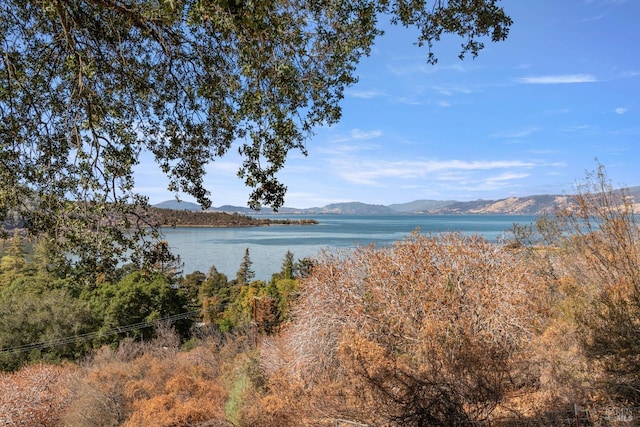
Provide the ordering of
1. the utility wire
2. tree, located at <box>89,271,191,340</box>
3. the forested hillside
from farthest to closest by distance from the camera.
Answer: tree, located at <box>89,271,191,340</box>, the utility wire, the forested hillside

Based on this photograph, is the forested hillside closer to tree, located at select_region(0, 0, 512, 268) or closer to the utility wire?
tree, located at select_region(0, 0, 512, 268)

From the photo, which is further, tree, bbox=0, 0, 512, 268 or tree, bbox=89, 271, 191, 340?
tree, bbox=89, 271, 191, 340

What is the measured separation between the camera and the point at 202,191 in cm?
386

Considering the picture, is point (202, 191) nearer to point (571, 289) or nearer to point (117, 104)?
point (117, 104)

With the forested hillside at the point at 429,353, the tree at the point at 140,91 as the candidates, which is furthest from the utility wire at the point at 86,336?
the tree at the point at 140,91

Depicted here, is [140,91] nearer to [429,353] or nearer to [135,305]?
[429,353]

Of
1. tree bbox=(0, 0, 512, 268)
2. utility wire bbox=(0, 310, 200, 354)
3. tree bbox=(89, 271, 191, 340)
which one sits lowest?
utility wire bbox=(0, 310, 200, 354)

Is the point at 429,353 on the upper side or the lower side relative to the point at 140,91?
lower

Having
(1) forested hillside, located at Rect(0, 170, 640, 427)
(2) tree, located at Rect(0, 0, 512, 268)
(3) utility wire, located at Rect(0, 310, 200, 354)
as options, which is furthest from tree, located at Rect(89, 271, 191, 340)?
(2) tree, located at Rect(0, 0, 512, 268)

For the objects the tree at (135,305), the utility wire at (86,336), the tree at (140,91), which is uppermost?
the tree at (140,91)

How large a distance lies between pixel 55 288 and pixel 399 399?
28.8m

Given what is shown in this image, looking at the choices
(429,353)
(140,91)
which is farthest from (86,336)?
(140,91)

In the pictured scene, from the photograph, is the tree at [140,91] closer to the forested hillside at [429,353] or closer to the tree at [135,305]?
the forested hillside at [429,353]

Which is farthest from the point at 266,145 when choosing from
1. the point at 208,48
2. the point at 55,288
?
the point at 55,288
